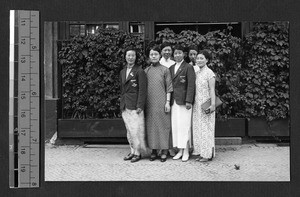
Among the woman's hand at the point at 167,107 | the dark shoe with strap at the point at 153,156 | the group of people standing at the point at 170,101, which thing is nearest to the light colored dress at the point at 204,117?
the group of people standing at the point at 170,101

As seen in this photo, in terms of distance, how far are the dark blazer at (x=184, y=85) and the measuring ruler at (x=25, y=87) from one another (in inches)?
50.3

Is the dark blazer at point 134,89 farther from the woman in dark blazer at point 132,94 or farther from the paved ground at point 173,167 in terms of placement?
the paved ground at point 173,167

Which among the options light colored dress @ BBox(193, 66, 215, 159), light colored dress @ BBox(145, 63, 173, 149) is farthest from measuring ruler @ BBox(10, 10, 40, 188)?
light colored dress @ BBox(193, 66, 215, 159)

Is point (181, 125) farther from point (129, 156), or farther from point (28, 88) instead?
point (28, 88)

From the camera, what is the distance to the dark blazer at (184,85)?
483 centimetres

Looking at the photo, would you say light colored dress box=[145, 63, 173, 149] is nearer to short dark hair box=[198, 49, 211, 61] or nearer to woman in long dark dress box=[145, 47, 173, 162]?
woman in long dark dress box=[145, 47, 173, 162]

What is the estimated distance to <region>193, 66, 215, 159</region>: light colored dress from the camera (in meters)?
4.84

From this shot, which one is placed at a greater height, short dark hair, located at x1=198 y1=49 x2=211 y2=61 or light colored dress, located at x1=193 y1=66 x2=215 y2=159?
short dark hair, located at x1=198 y1=49 x2=211 y2=61

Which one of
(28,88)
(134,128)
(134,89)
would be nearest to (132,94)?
(134,89)

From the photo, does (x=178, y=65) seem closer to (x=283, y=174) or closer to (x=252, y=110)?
(x=252, y=110)

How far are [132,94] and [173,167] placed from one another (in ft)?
2.56

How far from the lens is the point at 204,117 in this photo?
4848mm

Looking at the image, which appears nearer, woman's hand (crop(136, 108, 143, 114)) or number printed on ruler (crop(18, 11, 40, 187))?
number printed on ruler (crop(18, 11, 40, 187))

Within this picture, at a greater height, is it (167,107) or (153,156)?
(167,107)
